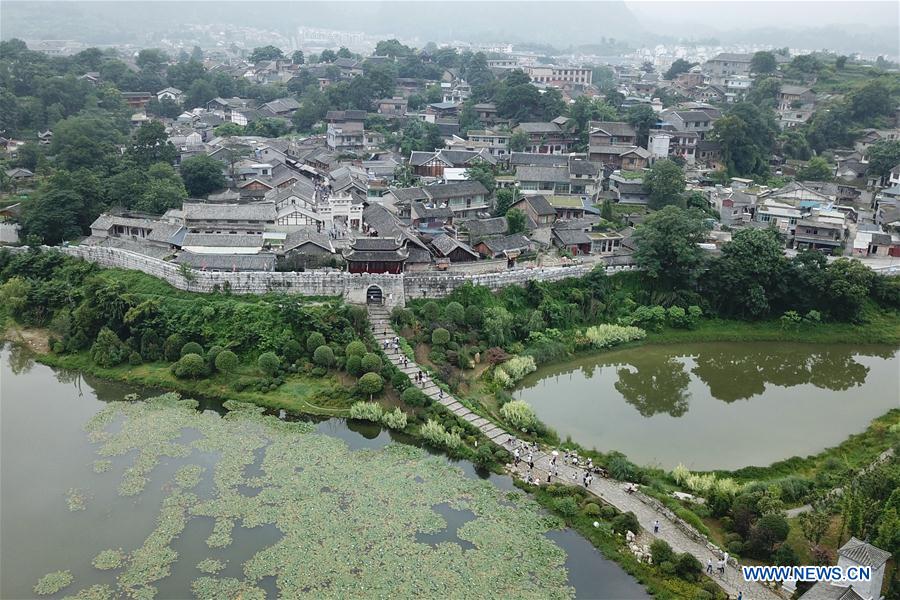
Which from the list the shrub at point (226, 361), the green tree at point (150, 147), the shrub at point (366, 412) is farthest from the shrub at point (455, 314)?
the green tree at point (150, 147)


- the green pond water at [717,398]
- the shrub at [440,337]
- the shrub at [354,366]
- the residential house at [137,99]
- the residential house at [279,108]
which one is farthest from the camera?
the residential house at [137,99]

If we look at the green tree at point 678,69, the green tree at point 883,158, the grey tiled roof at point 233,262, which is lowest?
the grey tiled roof at point 233,262

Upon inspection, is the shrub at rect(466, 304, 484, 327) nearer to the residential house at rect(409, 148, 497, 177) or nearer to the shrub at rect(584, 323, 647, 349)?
the shrub at rect(584, 323, 647, 349)

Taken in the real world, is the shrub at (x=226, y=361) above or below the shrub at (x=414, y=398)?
above

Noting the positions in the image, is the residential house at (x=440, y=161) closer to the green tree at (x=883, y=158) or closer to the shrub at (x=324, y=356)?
the shrub at (x=324, y=356)

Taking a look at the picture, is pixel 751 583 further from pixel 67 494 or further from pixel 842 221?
pixel 842 221

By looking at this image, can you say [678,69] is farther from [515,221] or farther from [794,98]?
[515,221]

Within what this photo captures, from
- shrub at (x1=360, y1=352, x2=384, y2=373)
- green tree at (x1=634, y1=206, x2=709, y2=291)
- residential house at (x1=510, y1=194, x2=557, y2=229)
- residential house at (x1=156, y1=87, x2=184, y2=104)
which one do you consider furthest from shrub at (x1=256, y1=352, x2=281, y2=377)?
residential house at (x1=156, y1=87, x2=184, y2=104)
